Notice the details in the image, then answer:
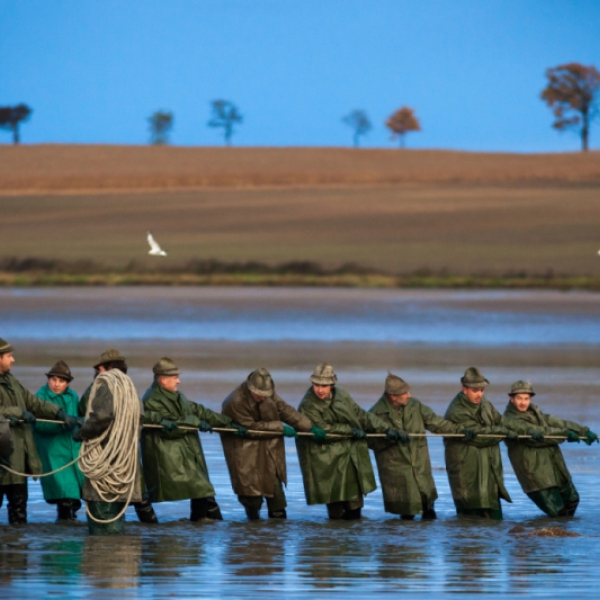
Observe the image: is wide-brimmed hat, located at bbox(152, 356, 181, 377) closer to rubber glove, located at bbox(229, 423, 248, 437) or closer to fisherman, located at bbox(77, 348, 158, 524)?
fisherman, located at bbox(77, 348, 158, 524)

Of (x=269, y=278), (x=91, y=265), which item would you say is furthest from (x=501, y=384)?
(x=91, y=265)

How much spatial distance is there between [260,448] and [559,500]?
262cm

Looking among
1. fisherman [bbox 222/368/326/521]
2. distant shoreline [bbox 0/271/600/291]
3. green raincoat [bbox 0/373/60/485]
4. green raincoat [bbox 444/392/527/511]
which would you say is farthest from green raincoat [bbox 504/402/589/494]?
distant shoreline [bbox 0/271/600/291]

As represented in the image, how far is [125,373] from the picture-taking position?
1145 cm

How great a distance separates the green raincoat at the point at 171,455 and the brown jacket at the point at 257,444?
1.11ft

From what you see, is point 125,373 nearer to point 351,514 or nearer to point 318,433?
point 318,433

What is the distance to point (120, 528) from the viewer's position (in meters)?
11.4

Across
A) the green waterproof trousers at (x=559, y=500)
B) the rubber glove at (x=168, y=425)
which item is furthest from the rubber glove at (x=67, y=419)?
the green waterproof trousers at (x=559, y=500)

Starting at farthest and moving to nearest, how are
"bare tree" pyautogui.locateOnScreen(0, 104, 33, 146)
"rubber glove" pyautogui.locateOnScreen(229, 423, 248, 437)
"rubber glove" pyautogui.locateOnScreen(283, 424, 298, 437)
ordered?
"bare tree" pyautogui.locateOnScreen(0, 104, 33, 146) → "rubber glove" pyautogui.locateOnScreen(229, 423, 248, 437) → "rubber glove" pyautogui.locateOnScreen(283, 424, 298, 437)

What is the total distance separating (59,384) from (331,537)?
2.69 meters

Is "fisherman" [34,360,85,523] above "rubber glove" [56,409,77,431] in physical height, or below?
below

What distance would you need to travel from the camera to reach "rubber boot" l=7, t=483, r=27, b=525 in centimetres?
1205

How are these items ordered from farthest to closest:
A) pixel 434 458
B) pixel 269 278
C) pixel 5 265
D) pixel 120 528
Answer: pixel 5 265, pixel 269 278, pixel 434 458, pixel 120 528

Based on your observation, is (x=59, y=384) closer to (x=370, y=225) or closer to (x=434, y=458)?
(x=434, y=458)
